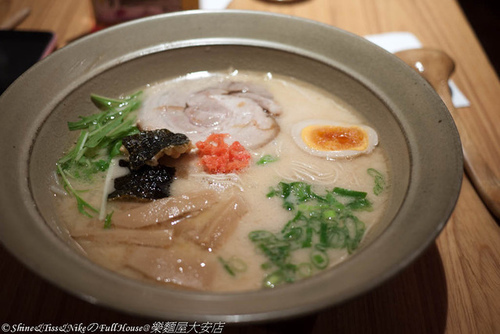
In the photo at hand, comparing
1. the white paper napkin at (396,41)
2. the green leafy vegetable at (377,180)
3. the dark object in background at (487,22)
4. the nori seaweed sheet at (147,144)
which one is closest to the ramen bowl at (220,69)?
the green leafy vegetable at (377,180)

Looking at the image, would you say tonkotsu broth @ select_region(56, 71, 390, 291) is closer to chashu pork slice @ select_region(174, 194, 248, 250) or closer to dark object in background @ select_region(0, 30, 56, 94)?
chashu pork slice @ select_region(174, 194, 248, 250)

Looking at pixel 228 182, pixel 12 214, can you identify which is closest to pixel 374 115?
pixel 228 182

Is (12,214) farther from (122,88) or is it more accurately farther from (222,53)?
(222,53)

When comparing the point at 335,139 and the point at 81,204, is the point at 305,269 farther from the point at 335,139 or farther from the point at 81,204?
the point at 81,204

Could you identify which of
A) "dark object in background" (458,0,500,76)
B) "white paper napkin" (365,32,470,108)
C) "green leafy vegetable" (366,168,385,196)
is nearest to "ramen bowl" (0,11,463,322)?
"green leafy vegetable" (366,168,385,196)

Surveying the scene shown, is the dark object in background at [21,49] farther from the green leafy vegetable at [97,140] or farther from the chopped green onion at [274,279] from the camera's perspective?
the chopped green onion at [274,279]

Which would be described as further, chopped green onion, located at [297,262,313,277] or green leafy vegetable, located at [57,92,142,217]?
green leafy vegetable, located at [57,92,142,217]
